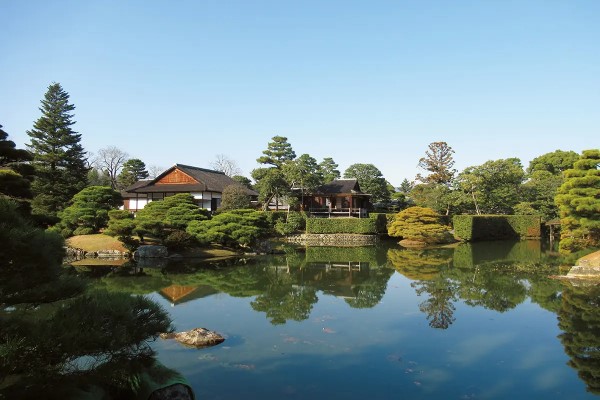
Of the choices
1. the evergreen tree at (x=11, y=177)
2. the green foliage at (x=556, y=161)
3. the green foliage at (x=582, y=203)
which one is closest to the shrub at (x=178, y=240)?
the evergreen tree at (x=11, y=177)

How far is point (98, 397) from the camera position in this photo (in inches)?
165

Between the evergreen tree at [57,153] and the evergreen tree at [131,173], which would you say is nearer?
the evergreen tree at [57,153]

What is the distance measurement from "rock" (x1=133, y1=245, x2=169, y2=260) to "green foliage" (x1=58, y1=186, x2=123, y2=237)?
13.9ft

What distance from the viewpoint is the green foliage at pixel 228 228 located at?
20.7 m

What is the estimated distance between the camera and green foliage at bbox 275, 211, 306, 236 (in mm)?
29531

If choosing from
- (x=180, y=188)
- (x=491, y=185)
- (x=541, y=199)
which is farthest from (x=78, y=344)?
(x=541, y=199)

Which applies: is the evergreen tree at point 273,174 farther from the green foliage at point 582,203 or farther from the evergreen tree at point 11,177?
the evergreen tree at point 11,177

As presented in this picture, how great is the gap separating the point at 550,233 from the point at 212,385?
32.7 meters

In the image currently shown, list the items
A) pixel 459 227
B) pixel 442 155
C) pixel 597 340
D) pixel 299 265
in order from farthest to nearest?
pixel 442 155
pixel 459 227
pixel 299 265
pixel 597 340

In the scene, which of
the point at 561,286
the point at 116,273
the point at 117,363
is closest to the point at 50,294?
the point at 117,363

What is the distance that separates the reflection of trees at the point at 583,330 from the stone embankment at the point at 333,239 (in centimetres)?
1650

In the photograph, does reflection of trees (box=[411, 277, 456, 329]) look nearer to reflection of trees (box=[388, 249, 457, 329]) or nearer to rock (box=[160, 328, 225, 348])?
reflection of trees (box=[388, 249, 457, 329])

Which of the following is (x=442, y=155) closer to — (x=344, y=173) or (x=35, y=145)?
(x=344, y=173)

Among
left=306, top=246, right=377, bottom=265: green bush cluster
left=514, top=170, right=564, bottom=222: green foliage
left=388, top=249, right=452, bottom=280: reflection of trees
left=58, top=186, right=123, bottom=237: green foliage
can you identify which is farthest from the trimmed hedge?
left=58, top=186, right=123, bottom=237: green foliage
